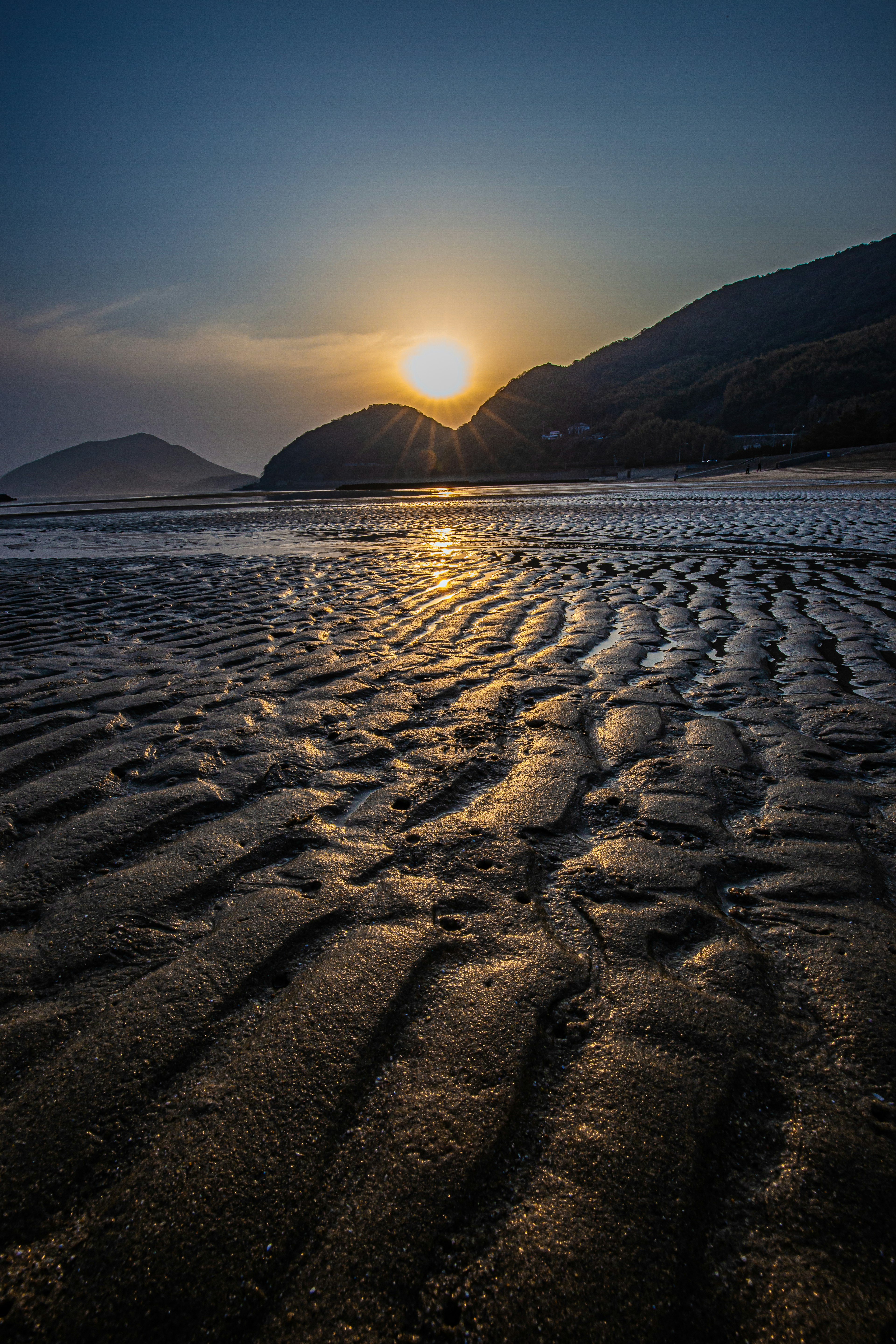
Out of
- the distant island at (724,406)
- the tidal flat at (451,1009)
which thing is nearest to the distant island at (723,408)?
the distant island at (724,406)

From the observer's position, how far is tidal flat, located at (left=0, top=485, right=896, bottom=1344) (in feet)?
3.76

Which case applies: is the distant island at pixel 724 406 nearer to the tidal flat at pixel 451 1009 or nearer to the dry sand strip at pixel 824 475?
the dry sand strip at pixel 824 475

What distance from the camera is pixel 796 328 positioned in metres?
184

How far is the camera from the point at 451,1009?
1710mm

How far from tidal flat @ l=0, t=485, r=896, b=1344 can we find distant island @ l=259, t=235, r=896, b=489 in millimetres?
69033

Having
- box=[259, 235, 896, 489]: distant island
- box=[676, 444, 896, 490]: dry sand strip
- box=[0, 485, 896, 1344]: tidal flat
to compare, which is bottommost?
box=[0, 485, 896, 1344]: tidal flat

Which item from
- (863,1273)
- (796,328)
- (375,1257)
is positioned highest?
(796,328)

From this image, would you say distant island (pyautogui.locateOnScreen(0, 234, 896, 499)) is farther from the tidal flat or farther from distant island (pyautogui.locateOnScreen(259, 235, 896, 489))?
the tidal flat

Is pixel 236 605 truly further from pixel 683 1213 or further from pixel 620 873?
pixel 683 1213

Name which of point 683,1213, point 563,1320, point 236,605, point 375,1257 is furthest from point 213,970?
point 236,605

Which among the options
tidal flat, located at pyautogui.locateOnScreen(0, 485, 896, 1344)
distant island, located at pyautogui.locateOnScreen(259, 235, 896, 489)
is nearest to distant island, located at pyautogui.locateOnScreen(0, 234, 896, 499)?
distant island, located at pyautogui.locateOnScreen(259, 235, 896, 489)

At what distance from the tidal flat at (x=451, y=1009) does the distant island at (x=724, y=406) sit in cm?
6903

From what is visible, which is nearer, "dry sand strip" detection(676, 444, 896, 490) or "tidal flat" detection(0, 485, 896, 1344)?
"tidal flat" detection(0, 485, 896, 1344)

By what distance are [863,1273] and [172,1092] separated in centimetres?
151
